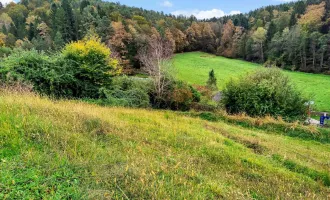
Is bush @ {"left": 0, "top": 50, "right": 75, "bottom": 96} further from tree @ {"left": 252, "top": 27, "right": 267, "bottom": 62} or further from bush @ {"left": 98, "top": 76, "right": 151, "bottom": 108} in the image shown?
tree @ {"left": 252, "top": 27, "right": 267, "bottom": 62}

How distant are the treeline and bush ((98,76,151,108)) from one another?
12.7 meters

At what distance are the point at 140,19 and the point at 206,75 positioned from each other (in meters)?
27.5

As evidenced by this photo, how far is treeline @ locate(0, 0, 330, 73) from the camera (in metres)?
45.2

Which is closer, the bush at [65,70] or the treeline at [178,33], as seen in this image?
the bush at [65,70]

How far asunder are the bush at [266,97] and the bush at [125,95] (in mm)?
7427

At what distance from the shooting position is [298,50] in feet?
174

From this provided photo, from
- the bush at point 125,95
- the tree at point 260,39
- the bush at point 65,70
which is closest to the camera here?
the bush at point 65,70

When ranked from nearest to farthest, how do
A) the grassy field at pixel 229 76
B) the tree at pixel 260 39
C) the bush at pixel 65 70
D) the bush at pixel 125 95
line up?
the bush at pixel 65 70
the bush at pixel 125 95
the grassy field at pixel 229 76
the tree at pixel 260 39

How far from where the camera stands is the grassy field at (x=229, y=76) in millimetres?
34906

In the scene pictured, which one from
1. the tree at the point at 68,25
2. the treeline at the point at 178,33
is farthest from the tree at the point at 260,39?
the tree at the point at 68,25

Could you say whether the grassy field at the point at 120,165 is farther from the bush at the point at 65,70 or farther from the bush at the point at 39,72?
the bush at the point at 65,70

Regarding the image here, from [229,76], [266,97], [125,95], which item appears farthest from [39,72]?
[229,76]

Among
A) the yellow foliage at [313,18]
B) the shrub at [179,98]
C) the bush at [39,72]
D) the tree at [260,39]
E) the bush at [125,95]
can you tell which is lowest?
the shrub at [179,98]

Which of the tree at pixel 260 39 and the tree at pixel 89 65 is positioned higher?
the tree at pixel 260 39
